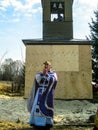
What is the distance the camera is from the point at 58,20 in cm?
2214

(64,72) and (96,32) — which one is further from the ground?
(96,32)

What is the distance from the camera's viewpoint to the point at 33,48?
67.9ft

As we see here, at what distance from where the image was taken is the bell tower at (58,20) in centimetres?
2194

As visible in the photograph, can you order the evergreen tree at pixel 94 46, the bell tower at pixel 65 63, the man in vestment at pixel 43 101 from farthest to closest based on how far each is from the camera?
the evergreen tree at pixel 94 46
the bell tower at pixel 65 63
the man in vestment at pixel 43 101

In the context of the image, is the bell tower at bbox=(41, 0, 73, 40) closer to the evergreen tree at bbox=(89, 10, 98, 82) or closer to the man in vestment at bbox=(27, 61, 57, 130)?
the evergreen tree at bbox=(89, 10, 98, 82)

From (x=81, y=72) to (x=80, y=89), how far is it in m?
0.95

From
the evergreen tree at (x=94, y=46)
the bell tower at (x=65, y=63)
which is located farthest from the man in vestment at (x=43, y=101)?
the evergreen tree at (x=94, y=46)

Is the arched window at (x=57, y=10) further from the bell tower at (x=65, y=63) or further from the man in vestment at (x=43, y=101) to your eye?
the man in vestment at (x=43, y=101)

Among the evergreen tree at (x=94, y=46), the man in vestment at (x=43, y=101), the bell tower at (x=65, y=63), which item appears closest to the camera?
the man in vestment at (x=43, y=101)

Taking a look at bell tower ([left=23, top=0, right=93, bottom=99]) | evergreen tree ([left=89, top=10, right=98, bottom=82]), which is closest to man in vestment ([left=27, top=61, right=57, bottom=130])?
bell tower ([left=23, top=0, right=93, bottom=99])

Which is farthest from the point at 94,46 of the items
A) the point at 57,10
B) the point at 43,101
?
the point at 43,101

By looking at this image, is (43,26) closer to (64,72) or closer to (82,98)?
(64,72)

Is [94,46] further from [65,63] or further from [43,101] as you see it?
[43,101]

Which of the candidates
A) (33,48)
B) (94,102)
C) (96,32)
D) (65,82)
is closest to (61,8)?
(33,48)
